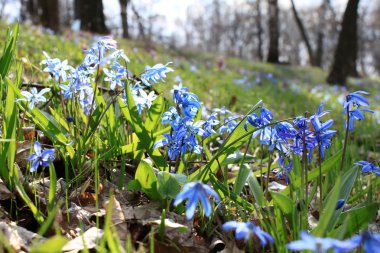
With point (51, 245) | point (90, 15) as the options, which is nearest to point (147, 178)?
point (51, 245)

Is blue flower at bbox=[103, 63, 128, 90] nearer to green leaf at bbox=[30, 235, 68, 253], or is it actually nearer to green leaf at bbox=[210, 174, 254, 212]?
green leaf at bbox=[210, 174, 254, 212]

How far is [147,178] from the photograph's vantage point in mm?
1615

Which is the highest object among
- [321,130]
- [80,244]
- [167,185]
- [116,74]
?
[116,74]

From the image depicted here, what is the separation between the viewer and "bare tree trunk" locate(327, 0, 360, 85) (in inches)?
466

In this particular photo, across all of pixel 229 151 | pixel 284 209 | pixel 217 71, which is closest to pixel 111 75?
pixel 229 151

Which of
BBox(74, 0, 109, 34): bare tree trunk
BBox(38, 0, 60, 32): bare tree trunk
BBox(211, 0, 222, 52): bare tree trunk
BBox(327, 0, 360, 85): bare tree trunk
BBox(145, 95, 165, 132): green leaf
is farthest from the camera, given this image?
BBox(211, 0, 222, 52): bare tree trunk

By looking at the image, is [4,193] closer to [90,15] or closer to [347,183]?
[347,183]

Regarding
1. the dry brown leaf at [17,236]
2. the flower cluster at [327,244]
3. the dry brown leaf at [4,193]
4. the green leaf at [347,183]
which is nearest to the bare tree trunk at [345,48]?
the green leaf at [347,183]

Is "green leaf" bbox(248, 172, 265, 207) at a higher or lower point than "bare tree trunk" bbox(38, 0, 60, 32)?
lower

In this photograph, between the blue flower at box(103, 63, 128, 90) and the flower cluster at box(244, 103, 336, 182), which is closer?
the flower cluster at box(244, 103, 336, 182)

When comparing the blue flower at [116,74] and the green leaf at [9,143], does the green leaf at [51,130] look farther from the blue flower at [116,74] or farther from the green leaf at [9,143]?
the blue flower at [116,74]

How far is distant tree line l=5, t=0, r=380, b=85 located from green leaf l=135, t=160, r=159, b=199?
8239 mm

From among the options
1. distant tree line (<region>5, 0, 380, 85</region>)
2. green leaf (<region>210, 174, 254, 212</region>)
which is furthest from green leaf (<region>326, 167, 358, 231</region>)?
distant tree line (<region>5, 0, 380, 85</region>)

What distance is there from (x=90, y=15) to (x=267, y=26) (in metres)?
45.5
